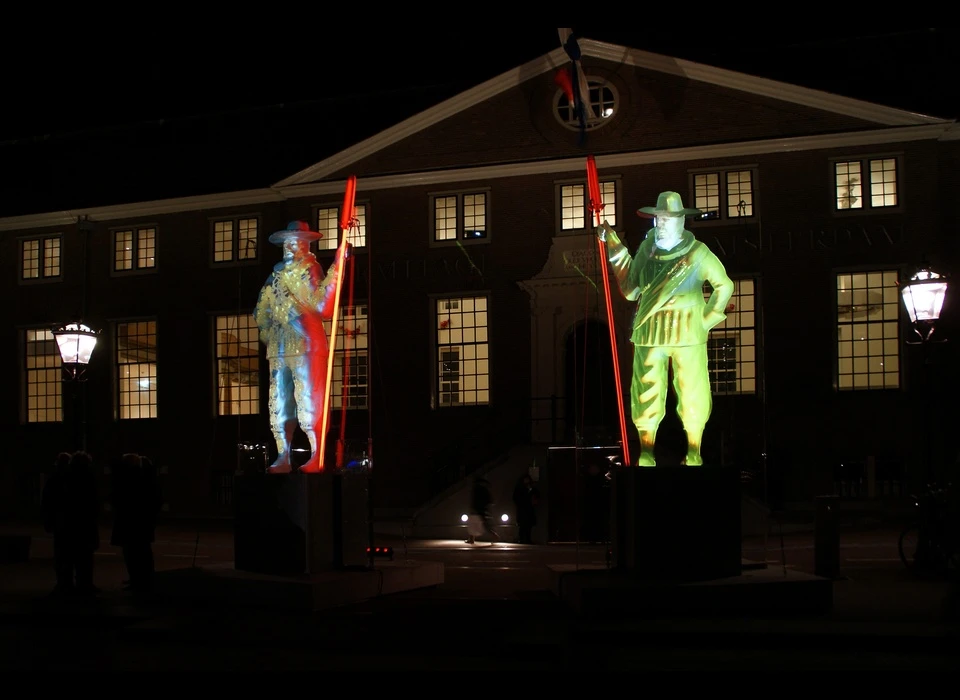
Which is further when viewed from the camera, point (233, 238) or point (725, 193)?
point (233, 238)

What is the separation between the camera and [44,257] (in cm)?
3256

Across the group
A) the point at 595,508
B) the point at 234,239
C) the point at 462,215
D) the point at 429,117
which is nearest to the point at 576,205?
the point at 462,215

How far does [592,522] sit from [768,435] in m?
6.52

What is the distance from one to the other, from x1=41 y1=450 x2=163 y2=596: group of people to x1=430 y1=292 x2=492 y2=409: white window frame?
50.1ft

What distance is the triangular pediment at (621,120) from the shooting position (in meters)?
25.9

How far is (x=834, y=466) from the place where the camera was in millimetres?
25250

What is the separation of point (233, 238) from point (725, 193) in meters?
13.0

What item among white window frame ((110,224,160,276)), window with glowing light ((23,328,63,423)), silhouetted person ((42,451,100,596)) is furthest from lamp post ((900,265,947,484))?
window with glowing light ((23,328,63,423))

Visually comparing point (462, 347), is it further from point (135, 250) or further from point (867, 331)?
point (135, 250)

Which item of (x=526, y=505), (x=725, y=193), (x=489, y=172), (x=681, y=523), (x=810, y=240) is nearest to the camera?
(x=681, y=523)

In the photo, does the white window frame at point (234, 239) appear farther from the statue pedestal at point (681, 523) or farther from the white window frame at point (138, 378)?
the statue pedestal at point (681, 523)

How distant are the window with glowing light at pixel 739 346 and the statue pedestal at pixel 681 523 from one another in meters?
15.7

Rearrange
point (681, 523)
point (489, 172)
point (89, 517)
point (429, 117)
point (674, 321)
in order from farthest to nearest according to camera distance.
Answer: point (429, 117) → point (489, 172) → point (89, 517) → point (674, 321) → point (681, 523)

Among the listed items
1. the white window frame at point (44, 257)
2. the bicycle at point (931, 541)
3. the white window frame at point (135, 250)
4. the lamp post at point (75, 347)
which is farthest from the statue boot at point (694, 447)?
the white window frame at point (44, 257)
